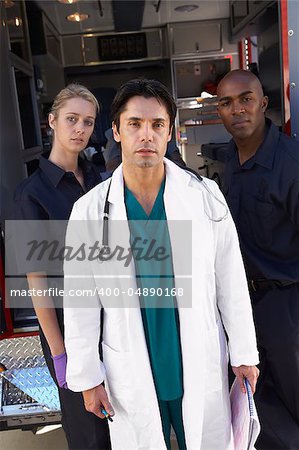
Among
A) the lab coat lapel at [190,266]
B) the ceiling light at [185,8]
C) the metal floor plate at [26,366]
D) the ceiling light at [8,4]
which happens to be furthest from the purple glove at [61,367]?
the ceiling light at [185,8]

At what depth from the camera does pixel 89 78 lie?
24.2ft

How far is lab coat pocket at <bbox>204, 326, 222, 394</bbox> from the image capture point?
1507mm

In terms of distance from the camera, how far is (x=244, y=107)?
2.00m

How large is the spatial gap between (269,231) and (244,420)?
76 centimetres

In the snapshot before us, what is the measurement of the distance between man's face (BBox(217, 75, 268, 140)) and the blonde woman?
600mm

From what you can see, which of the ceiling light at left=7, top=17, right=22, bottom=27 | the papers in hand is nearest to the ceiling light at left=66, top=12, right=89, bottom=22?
the ceiling light at left=7, top=17, right=22, bottom=27

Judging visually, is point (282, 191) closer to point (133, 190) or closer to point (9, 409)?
point (133, 190)

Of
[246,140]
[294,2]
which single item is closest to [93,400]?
[246,140]

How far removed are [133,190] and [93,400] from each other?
0.71m

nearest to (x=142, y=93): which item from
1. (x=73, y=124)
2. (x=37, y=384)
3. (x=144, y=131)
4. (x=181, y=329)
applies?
(x=144, y=131)

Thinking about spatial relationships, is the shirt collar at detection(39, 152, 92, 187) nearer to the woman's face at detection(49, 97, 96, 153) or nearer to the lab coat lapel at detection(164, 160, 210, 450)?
the woman's face at detection(49, 97, 96, 153)

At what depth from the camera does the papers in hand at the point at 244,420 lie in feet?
4.89

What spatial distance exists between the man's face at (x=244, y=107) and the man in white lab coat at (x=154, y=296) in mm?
567

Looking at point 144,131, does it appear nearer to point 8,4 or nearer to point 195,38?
point 8,4
